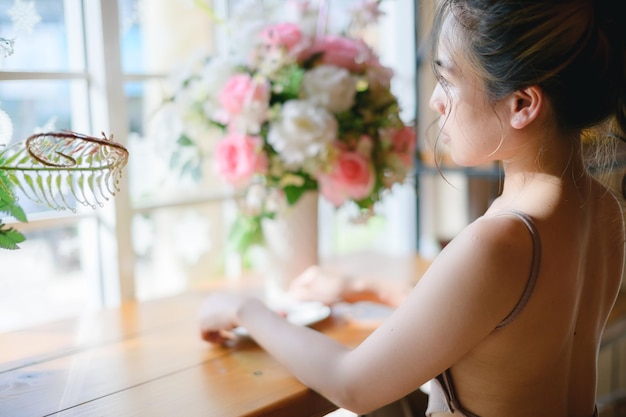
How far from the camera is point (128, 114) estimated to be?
1490 mm

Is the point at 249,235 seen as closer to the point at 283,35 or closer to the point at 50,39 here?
the point at 283,35

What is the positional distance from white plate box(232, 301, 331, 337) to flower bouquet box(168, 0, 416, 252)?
200 millimetres

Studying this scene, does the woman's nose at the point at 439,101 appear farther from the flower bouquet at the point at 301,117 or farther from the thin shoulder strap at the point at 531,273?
the flower bouquet at the point at 301,117

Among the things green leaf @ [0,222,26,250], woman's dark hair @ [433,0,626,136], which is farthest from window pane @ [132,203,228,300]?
woman's dark hair @ [433,0,626,136]

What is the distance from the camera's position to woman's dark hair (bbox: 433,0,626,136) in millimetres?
759

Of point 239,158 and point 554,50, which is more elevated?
point 554,50

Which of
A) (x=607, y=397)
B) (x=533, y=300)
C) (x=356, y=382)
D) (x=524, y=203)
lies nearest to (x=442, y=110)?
(x=524, y=203)

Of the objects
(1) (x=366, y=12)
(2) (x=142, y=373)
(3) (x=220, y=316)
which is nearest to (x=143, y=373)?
(2) (x=142, y=373)

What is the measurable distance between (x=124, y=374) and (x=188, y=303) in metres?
0.40

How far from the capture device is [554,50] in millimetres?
767

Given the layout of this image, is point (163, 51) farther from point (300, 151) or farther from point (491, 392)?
point (491, 392)

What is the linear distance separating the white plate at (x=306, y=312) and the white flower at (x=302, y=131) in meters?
0.28

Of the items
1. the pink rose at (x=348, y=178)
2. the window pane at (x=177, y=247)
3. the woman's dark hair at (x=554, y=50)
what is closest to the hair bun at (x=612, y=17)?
Result: the woman's dark hair at (x=554, y=50)

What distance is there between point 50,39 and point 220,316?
0.67 m
